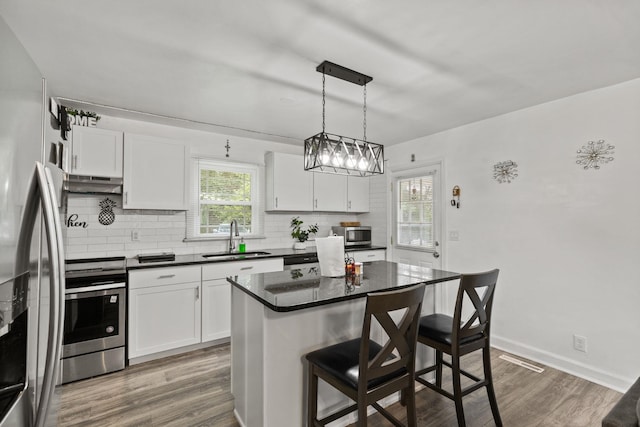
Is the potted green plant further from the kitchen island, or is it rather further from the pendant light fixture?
the kitchen island

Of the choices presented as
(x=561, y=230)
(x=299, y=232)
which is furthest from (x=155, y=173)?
(x=561, y=230)

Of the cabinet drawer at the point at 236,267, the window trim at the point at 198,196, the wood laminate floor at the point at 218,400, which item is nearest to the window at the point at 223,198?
the window trim at the point at 198,196

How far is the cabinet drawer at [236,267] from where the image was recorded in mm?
3336

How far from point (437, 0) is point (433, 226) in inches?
116

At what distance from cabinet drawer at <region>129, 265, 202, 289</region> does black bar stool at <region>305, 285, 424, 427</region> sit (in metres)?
1.89

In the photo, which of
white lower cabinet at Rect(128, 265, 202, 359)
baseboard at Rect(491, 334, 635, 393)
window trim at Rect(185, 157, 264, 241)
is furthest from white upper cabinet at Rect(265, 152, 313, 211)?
baseboard at Rect(491, 334, 635, 393)

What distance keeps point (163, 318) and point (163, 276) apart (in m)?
0.41

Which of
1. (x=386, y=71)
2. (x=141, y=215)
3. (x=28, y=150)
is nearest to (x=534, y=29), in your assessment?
(x=386, y=71)

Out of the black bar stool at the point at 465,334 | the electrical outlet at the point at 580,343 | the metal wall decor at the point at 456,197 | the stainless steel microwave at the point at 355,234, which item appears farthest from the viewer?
the stainless steel microwave at the point at 355,234

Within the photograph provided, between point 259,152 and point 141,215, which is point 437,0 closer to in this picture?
point 259,152

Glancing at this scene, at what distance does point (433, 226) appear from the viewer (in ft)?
13.6

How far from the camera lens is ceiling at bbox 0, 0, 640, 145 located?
1.74 metres

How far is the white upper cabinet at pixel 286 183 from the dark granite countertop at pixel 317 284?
1.79 meters

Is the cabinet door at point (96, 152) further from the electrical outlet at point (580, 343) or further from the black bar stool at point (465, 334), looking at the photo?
the electrical outlet at point (580, 343)
